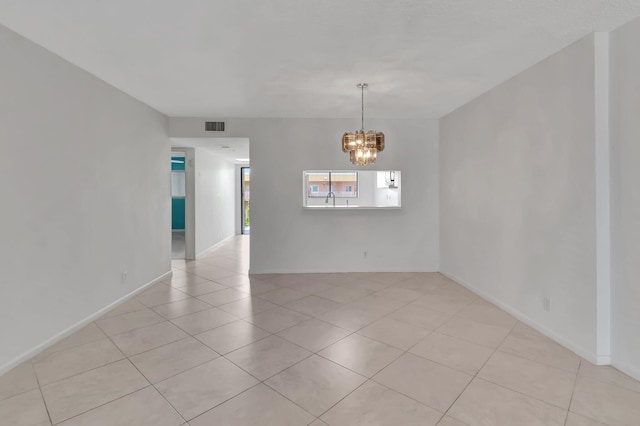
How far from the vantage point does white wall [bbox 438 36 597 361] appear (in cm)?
244

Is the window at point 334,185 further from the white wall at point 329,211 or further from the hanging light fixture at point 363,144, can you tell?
the hanging light fixture at point 363,144

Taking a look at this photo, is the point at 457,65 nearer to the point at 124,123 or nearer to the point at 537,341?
the point at 537,341

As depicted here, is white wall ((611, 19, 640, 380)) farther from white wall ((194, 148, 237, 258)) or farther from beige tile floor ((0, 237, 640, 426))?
white wall ((194, 148, 237, 258))

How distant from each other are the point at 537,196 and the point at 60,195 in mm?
4507

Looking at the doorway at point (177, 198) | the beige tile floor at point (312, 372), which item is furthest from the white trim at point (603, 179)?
the doorway at point (177, 198)

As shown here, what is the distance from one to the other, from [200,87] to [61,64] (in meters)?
1.26

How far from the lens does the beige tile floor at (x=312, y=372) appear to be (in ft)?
5.94

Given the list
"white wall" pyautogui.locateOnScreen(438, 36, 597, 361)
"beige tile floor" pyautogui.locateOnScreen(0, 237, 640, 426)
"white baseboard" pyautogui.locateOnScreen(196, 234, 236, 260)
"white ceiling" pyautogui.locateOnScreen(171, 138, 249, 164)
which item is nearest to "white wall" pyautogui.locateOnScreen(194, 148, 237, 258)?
"white baseboard" pyautogui.locateOnScreen(196, 234, 236, 260)

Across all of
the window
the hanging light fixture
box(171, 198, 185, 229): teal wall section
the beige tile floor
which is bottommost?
the beige tile floor

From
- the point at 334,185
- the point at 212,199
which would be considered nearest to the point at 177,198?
the point at 212,199

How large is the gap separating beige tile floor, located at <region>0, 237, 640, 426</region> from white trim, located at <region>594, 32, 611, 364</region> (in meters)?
0.53

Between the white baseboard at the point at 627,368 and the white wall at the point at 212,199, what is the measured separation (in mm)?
6385

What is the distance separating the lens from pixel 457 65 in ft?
9.87

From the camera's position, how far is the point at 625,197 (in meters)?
2.22
